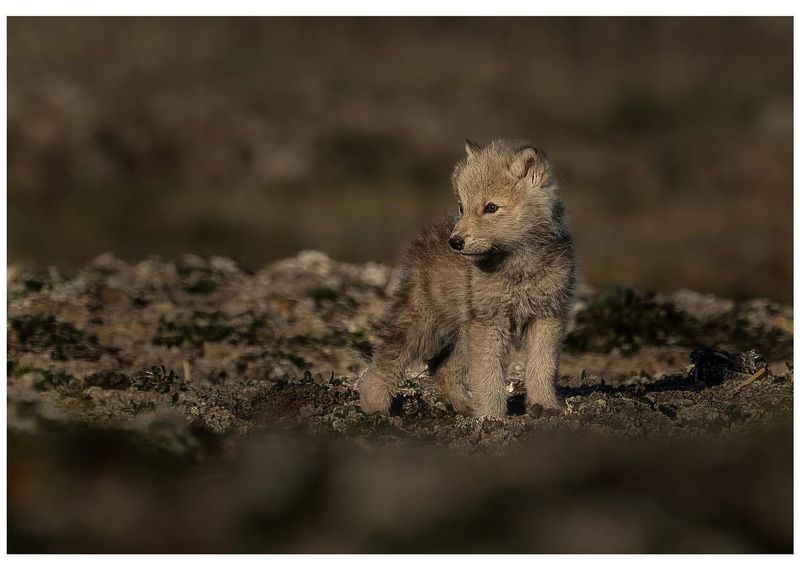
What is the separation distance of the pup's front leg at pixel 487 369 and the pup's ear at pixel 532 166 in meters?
0.96

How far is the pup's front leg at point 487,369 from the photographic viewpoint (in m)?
7.70

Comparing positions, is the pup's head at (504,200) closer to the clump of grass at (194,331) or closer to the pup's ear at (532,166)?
the pup's ear at (532,166)

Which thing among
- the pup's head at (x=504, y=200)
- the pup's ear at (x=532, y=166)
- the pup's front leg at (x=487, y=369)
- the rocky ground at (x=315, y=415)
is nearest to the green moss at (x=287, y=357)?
the rocky ground at (x=315, y=415)

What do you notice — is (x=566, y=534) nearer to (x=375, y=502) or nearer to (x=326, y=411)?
(x=375, y=502)

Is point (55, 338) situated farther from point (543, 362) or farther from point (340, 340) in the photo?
point (543, 362)

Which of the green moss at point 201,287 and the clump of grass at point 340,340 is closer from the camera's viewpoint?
the clump of grass at point 340,340

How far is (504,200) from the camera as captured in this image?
7594mm

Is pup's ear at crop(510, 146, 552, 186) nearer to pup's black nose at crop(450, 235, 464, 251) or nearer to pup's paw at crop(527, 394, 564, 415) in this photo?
pup's black nose at crop(450, 235, 464, 251)

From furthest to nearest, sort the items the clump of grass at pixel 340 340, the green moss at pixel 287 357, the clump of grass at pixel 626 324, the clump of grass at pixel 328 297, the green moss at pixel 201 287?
the green moss at pixel 201 287, the clump of grass at pixel 328 297, the clump of grass at pixel 626 324, the clump of grass at pixel 340 340, the green moss at pixel 287 357

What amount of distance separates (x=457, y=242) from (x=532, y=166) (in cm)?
68

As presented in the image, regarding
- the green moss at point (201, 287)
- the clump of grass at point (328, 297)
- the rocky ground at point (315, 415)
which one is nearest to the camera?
the rocky ground at point (315, 415)

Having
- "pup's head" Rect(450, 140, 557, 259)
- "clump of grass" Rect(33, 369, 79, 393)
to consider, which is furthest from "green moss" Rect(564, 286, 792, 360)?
"clump of grass" Rect(33, 369, 79, 393)

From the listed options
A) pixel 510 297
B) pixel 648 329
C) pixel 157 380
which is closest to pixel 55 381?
pixel 157 380

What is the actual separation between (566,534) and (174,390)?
5216mm
